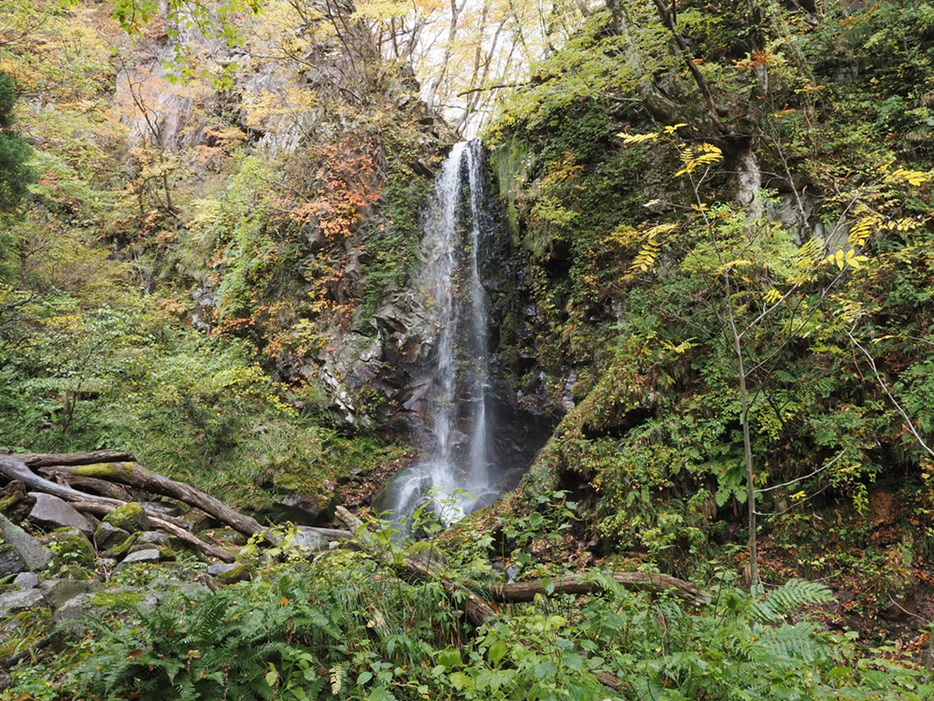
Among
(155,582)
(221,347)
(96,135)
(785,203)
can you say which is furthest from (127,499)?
(96,135)

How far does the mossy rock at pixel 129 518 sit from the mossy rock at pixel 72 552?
479mm

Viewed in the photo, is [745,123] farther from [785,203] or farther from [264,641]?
[264,641]

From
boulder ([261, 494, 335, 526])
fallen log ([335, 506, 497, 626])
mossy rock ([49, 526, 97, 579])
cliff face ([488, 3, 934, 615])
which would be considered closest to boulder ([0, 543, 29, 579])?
mossy rock ([49, 526, 97, 579])

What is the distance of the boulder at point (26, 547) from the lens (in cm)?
378

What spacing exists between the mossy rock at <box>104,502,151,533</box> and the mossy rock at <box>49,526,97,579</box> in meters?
0.48

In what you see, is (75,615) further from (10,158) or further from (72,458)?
(10,158)

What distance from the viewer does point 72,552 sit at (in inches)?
159

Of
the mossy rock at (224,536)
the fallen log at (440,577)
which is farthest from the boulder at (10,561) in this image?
the fallen log at (440,577)

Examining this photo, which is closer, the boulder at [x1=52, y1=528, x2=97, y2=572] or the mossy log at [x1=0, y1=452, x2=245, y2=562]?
the boulder at [x1=52, y1=528, x2=97, y2=572]

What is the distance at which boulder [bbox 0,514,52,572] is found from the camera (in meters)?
3.78

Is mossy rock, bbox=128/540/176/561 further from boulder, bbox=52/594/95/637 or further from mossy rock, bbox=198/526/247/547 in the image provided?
boulder, bbox=52/594/95/637

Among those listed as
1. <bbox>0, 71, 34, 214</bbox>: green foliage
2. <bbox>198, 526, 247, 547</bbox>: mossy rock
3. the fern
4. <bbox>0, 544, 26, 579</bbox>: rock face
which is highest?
<bbox>0, 71, 34, 214</bbox>: green foliage

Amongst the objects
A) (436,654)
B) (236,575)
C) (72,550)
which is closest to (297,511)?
(72,550)

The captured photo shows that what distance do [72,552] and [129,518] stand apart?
102 cm
